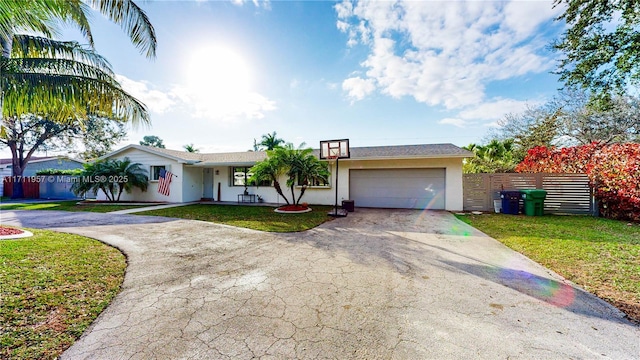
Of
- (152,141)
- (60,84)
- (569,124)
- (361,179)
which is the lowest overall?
(361,179)

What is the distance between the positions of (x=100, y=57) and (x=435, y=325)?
32.7ft

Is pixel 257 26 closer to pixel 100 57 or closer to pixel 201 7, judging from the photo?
pixel 201 7

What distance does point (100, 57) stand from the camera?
268 inches

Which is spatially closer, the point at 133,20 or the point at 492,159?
the point at 133,20

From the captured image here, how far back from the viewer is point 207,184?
15508 mm

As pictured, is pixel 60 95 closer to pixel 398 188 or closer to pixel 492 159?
pixel 398 188

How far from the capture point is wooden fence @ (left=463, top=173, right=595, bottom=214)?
31.2 feet

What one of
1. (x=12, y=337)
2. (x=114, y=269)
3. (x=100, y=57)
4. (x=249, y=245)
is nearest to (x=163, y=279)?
(x=114, y=269)

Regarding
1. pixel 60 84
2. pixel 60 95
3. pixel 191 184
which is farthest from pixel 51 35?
pixel 191 184

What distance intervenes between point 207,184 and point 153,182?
2.99 m

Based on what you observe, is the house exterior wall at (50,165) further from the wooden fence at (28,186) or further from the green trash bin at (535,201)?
the green trash bin at (535,201)

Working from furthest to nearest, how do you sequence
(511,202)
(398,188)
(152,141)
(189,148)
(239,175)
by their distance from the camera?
(152,141)
(189,148)
(239,175)
(398,188)
(511,202)

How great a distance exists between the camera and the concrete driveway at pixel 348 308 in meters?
2.13

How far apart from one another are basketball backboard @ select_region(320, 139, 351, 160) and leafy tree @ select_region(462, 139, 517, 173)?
10.7 meters
